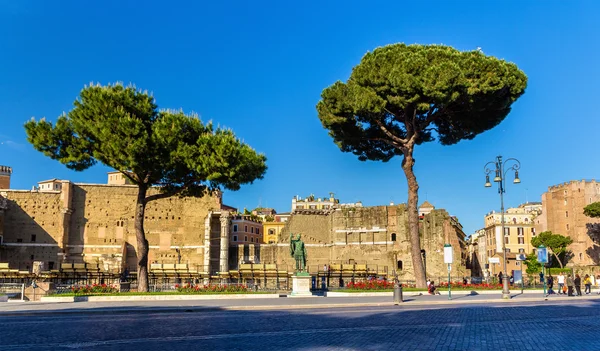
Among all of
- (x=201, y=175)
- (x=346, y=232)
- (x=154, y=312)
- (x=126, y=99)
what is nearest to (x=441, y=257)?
(x=346, y=232)

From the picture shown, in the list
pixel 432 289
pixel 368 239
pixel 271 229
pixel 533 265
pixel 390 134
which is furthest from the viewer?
pixel 271 229

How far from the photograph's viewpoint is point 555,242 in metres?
72.1

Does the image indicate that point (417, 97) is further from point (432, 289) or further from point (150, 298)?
point (150, 298)

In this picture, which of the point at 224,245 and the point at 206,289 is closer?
the point at 206,289

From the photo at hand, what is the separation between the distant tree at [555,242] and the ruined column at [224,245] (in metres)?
41.8

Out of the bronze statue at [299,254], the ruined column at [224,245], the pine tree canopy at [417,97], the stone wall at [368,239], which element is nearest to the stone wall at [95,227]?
the ruined column at [224,245]

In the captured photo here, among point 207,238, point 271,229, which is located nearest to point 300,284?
point 207,238

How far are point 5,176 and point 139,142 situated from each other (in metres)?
58.8

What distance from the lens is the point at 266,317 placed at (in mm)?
13766

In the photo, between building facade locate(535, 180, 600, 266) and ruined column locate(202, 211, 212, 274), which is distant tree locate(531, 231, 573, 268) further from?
ruined column locate(202, 211, 212, 274)

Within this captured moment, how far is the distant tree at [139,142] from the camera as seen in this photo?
75.0ft

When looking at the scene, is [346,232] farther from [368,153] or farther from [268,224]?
[268,224]

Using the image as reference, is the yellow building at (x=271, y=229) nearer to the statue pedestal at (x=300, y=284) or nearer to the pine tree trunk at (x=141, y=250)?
the pine tree trunk at (x=141, y=250)

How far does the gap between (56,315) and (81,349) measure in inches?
264
